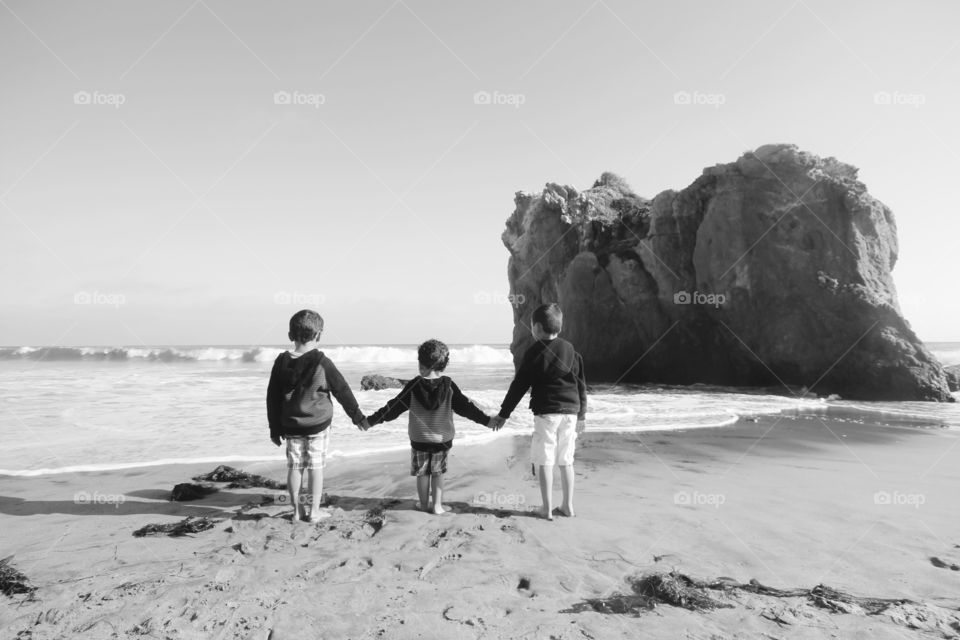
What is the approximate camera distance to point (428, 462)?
4672 mm

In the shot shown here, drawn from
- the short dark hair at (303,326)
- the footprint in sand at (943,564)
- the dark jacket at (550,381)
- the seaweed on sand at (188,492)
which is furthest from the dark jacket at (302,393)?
the footprint in sand at (943,564)

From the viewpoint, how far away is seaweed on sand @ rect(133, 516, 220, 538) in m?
4.07

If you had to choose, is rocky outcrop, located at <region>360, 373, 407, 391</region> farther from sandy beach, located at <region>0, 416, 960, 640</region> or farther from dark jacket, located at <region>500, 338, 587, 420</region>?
dark jacket, located at <region>500, 338, 587, 420</region>

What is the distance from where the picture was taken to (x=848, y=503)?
5023mm

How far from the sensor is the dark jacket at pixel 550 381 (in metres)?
4.63

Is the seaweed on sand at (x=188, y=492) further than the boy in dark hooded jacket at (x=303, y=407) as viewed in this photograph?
Yes

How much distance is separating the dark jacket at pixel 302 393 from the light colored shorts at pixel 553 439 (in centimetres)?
176

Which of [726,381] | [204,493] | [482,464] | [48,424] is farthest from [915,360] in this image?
[48,424]

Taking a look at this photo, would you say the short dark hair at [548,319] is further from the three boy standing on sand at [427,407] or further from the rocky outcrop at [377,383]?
the rocky outcrop at [377,383]

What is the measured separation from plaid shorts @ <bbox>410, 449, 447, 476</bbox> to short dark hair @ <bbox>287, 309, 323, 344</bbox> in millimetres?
1470

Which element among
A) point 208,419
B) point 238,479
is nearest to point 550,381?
point 238,479

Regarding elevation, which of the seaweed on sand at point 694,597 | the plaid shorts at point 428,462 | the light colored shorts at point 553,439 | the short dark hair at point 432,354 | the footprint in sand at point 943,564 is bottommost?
the footprint in sand at point 943,564

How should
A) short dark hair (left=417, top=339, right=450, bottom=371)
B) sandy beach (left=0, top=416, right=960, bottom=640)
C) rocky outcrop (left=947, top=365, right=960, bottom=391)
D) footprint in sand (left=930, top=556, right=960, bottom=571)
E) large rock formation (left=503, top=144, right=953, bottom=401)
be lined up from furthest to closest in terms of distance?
rocky outcrop (left=947, top=365, right=960, bottom=391)
large rock formation (left=503, top=144, right=953, bottom=401)
short dark hair (left=417, top=339, right=450, bottom=371)
footprint in sand (left=930, top=556, right=960, bottom=571)
sandy beach (left=0, top=416, right=960, bottom=640)

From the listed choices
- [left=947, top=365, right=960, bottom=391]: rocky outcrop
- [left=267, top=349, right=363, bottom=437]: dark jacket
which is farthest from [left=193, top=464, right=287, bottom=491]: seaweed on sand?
[left=947, top=365, right=960, bottom=391]: rocky outcrop
